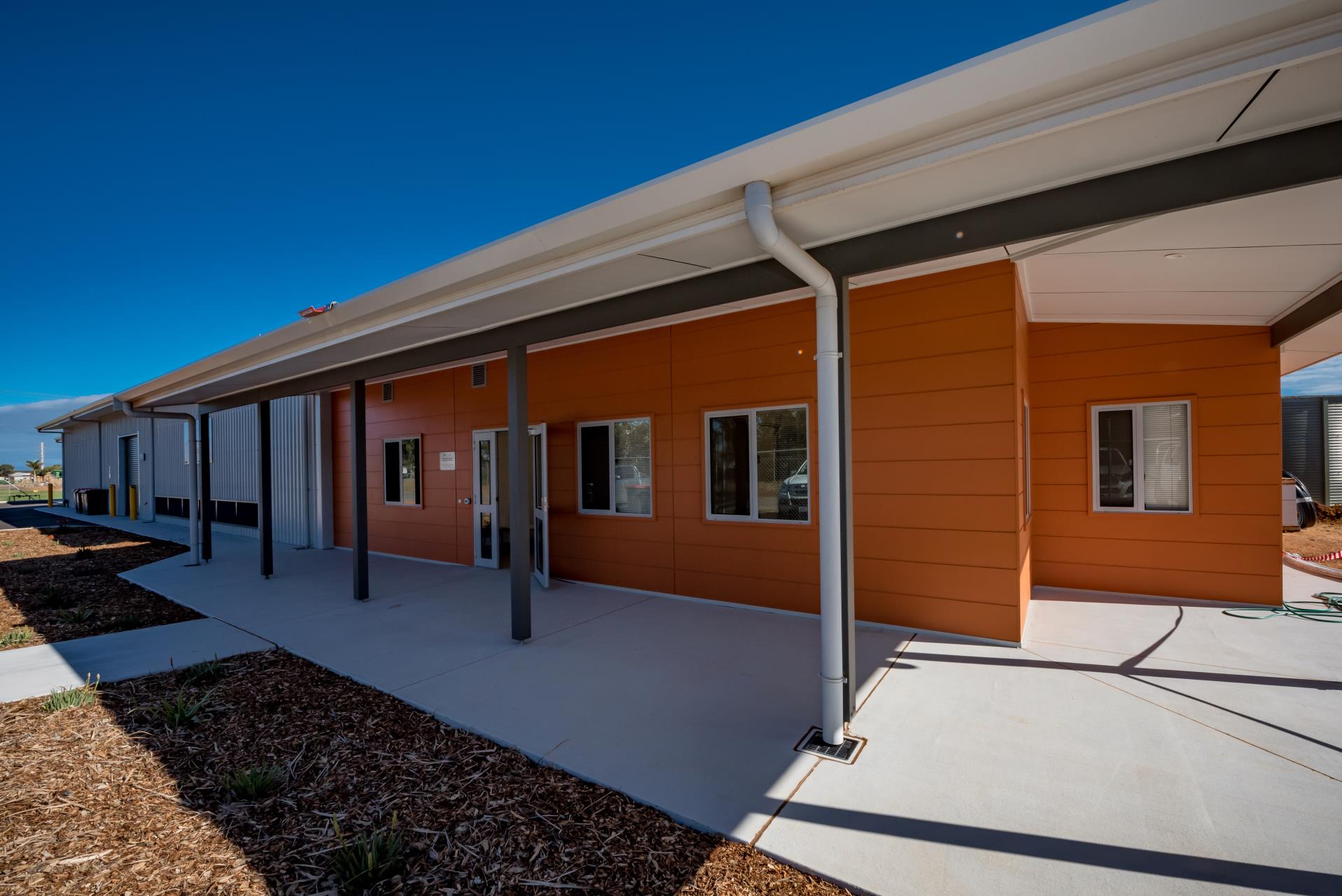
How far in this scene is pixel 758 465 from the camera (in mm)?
5680

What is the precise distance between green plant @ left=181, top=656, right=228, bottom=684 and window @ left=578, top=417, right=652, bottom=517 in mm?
3711

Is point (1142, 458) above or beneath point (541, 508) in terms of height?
above

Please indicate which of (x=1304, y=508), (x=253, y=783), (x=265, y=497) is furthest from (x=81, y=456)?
(x=1304, y=508)

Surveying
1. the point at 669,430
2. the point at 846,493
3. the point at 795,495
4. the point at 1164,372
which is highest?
the point at 1164,372

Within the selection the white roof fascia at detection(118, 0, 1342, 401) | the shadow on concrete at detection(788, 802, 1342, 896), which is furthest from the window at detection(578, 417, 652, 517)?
the shadow on concrete at detection(788, 802, 1342, 896)

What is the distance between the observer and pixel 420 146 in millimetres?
10156

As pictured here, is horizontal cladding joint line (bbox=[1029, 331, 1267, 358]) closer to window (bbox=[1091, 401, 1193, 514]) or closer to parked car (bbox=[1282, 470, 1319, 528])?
window (bbox=[1091, 401, 1193, 514])

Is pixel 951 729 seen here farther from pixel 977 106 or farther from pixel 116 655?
pixel 116 655

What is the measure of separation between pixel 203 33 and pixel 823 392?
8.60 m

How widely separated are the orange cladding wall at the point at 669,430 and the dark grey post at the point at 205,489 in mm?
3641

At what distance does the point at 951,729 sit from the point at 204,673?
493cm

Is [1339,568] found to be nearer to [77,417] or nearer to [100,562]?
[100,562]

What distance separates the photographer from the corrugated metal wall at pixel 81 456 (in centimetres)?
2005

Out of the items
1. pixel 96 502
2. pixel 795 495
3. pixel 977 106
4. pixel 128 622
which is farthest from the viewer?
pixel 96 502
